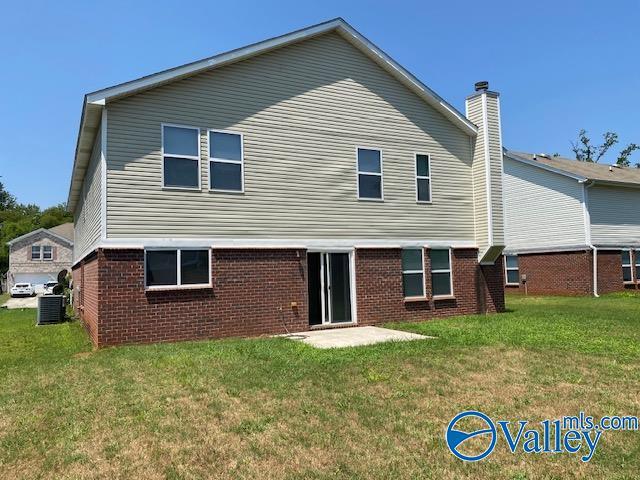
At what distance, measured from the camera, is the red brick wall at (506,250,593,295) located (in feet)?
75.6

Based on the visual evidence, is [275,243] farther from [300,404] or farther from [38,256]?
[38,256]

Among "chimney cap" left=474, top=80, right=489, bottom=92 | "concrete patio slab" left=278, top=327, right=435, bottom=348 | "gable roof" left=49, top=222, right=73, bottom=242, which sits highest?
"chimney cap" left=474, top=80, right=489, bottom=92

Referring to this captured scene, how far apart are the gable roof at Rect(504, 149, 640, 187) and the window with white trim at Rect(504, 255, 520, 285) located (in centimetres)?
506

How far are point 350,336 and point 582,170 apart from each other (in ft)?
68.9

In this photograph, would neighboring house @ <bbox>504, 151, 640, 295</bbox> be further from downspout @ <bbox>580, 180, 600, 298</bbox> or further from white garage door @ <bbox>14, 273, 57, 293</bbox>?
white garage door @ <bbox>14, 273, 57, 293</bbox>

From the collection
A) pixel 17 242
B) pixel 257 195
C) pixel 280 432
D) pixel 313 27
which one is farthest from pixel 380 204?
pixel 17 242

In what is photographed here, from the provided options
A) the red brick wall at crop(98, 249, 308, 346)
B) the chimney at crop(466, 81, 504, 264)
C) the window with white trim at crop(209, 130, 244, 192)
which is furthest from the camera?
the chimney at crop(466, 81, 504, 264)

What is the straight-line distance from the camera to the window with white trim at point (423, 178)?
14945 millimetres

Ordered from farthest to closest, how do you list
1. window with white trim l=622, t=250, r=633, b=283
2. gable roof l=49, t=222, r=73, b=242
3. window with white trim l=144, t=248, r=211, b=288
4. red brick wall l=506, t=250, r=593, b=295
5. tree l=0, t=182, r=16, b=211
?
tree l=0, t=182, r=16, b=211 → gable roof l=49, t=222, r=73, b=242 → window with white trim l=622, t=250, r=633, b=283 → red brick wall l=506, t=250, r=593, b=295 → window with white trim l=144, t=248, r=211, b=288

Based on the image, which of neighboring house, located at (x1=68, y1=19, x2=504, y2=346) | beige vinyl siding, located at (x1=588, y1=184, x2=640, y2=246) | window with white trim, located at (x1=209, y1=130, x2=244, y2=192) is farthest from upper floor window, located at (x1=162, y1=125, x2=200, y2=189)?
beige vinyl siding, located at (x1=588, y1=184, x2=640, y2=246)

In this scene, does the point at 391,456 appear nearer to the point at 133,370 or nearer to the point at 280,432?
the point at 280,432

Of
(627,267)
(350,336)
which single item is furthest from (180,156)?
(627,267)

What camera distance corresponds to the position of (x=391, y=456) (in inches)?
184

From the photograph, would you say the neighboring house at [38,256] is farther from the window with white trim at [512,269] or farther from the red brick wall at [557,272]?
the red brick wall at [557,272]
